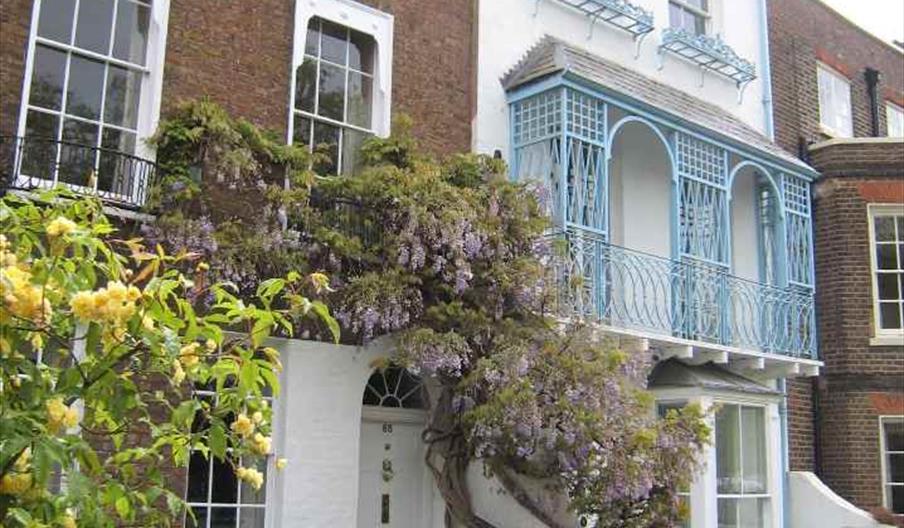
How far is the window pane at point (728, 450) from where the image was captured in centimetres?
1262

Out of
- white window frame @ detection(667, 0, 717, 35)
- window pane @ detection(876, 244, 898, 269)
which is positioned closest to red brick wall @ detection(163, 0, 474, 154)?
white window frame @ detection(667, 0, 717, 35)

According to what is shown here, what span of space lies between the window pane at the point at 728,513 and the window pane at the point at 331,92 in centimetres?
672

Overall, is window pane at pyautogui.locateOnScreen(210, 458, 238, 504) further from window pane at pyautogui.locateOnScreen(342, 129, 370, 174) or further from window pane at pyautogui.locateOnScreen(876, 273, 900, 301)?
window pane at pyautogui.locateOnScreen(876, 273, 900, 301)

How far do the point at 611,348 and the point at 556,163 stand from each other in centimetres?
259

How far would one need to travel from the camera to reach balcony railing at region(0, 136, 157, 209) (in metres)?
7.82

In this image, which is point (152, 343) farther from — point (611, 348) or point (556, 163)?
point (556, 163)

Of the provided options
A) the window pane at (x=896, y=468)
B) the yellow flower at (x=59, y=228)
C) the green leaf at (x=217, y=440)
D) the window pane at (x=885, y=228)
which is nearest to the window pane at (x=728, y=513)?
the window pane at (x=896, y=468)

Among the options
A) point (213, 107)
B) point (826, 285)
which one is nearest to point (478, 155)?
point (213, 107)

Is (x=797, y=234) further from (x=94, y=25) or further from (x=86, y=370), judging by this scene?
(x=86, y=370)

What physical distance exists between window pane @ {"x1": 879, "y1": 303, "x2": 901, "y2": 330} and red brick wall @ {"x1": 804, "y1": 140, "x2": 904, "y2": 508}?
24cm

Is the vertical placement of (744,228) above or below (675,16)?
below

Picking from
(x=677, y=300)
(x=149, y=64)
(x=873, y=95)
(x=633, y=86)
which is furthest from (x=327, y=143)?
(x=873, y=95)

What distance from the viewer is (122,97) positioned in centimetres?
884

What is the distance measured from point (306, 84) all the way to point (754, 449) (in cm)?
752
